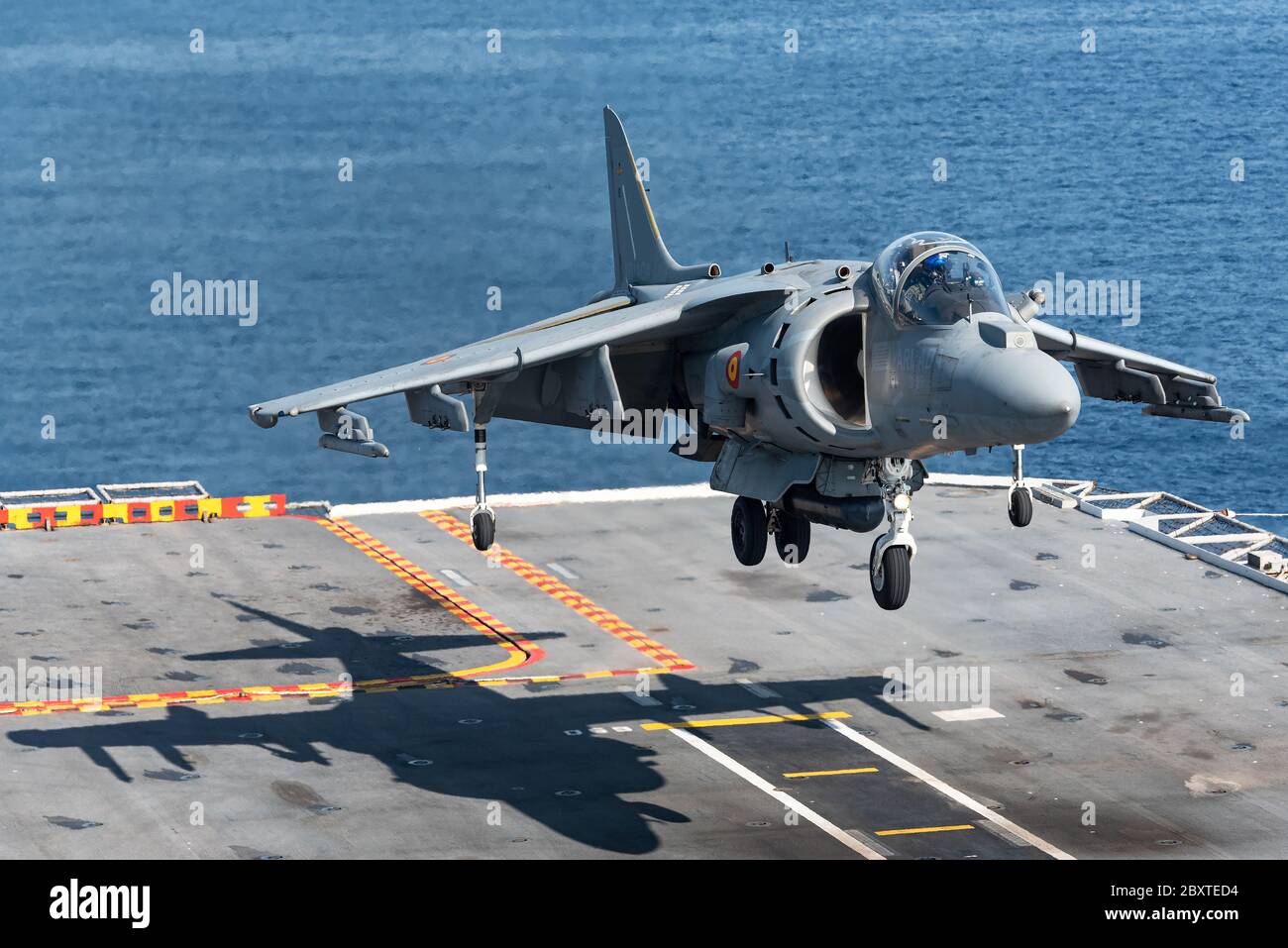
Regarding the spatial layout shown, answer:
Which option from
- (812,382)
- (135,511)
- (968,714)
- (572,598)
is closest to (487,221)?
(135,511)

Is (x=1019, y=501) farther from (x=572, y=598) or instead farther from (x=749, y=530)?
(x=572, y=598)

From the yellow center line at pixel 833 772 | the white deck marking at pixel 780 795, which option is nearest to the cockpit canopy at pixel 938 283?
the white deck marking at pixel 780 795

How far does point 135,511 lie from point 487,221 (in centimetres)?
8350

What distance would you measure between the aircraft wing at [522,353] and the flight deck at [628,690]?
29.6 ft

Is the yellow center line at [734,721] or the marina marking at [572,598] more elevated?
the marina marking at [572,598]

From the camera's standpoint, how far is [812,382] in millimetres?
39750

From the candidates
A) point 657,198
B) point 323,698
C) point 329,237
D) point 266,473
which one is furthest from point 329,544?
point 657,198

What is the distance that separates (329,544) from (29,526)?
1008 centimetres

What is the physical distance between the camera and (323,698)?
51.2m

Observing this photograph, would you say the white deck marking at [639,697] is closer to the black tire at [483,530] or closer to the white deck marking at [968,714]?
the white deck marking at [968,714]

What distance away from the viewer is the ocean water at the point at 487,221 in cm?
11138

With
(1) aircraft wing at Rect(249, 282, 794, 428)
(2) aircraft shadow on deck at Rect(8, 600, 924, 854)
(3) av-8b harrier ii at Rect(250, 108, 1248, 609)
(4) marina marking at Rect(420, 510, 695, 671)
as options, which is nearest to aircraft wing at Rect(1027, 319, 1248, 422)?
(3) av-8b harrier ii at Rect(250, 108, 1248, 609)

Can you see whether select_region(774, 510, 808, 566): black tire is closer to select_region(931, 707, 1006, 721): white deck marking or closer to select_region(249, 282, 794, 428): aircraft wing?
select_region(249, 282, 794, 428): aircraft wing

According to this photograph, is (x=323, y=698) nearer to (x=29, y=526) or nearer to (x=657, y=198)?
(x=29, y=526)
